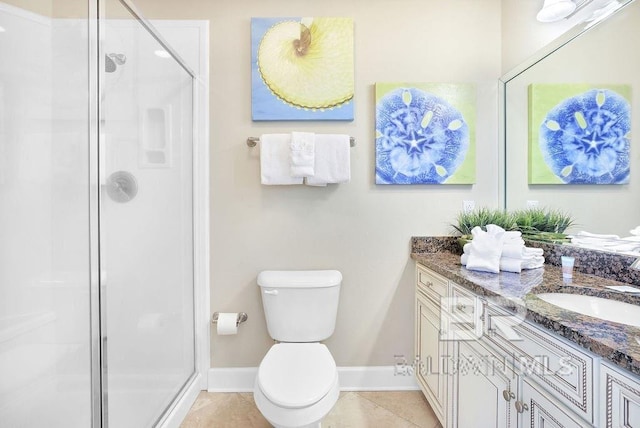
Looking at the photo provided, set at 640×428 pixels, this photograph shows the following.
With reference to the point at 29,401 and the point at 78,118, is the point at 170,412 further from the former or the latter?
the point at 78,118

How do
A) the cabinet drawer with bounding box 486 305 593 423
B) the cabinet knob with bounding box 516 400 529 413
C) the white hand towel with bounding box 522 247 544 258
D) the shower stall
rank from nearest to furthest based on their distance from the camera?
the cabinet drawer with bounding box 486 305 593 423 → the cabinet knob with bounding box 516 400 529 413 → the shower stall → the white hand towel with bounding box 522 247 544 258

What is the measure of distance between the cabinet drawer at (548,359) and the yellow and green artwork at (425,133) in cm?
96

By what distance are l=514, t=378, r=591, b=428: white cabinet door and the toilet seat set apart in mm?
661

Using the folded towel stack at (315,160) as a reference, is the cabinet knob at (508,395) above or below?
below

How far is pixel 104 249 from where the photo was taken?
115 centimetres

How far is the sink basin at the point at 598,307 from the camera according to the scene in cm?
92

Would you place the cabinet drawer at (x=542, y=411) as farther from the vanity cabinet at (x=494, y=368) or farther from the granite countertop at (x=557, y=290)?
the granite countertop at (x=557, y=290)

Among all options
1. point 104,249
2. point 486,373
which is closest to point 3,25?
point 104,249

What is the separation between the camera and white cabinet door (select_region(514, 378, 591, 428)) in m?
0.73

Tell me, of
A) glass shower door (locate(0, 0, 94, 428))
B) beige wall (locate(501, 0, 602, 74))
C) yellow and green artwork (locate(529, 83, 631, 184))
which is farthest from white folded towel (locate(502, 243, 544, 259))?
glass shower door (locate(0, 0, 94, 428))

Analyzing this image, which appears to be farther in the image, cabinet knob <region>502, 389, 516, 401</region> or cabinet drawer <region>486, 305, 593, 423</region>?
cabinet knob <region>502, 389, 516, 401</region>

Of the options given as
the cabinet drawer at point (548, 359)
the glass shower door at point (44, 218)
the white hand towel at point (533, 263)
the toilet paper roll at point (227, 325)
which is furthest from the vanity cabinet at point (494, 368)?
the glass shower door at point (44, 218)

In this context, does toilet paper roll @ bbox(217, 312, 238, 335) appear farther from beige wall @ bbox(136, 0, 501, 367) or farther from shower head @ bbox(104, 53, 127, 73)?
shower head @ bbox(104, 53, 127, 73)

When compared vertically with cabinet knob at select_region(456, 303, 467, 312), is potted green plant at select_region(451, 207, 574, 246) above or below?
above
